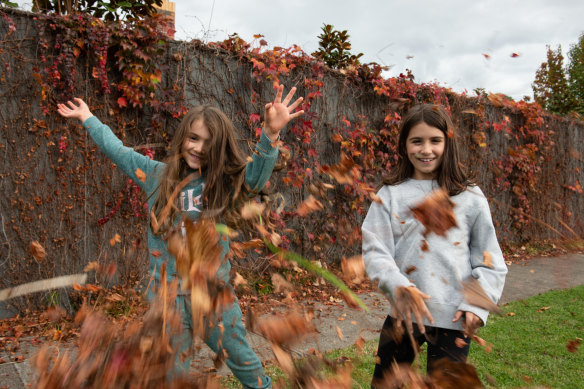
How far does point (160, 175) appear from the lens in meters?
2.51

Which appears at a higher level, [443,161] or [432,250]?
[443,161]

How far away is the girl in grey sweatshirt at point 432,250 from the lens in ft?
6.61

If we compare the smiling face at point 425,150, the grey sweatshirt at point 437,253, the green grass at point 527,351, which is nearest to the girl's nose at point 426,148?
A: the smiling face at point 425,150

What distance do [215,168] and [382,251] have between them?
3.20 ft

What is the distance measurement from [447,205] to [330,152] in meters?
4.16

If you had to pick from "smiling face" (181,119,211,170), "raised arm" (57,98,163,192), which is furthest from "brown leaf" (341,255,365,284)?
"raised arm" (57,98,163,192)

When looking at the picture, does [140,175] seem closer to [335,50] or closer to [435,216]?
[435,216]

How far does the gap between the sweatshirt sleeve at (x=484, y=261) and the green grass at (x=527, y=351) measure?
738 millimetres

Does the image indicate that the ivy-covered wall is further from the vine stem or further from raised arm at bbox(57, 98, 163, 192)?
the vine stem

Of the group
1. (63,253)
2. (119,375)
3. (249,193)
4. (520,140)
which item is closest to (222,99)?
(63,253)

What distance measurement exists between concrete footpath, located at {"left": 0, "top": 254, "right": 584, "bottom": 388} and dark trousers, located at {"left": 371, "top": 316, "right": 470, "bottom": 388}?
11.7 inches

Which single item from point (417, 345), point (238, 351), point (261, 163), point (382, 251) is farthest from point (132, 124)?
point (417, 345)

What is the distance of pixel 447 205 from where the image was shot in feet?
6.66

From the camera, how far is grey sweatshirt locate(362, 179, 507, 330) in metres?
2.04
